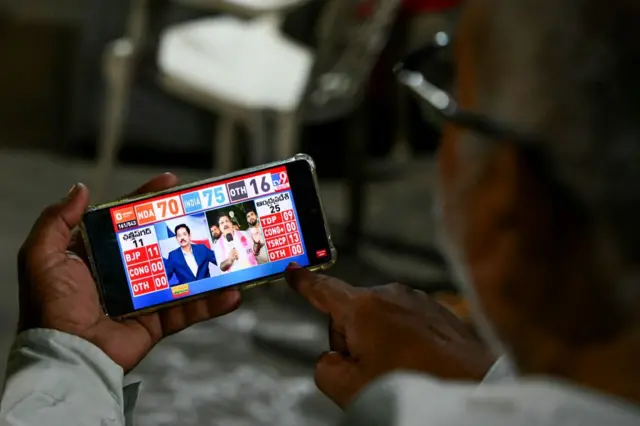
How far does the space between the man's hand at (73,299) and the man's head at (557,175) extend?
0.39 m

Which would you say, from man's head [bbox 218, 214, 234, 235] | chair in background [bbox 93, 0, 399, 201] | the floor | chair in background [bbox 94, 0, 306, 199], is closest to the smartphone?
man's head [bbox 218, 214, 234, 235]

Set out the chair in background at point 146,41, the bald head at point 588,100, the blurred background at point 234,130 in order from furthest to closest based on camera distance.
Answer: the chair in background at point 146,41 < the blurred background at point 234,130 < the bald head at point 588,100

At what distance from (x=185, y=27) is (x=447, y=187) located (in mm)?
1491

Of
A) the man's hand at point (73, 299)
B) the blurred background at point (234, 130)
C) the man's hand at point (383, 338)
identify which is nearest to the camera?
the man's hand at point (383, 338)

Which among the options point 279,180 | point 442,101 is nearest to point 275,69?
point 279,180

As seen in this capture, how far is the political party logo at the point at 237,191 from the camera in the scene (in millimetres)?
697

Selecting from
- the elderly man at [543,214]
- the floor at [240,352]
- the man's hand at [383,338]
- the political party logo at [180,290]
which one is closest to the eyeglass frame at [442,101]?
the elderly man at [543,214]

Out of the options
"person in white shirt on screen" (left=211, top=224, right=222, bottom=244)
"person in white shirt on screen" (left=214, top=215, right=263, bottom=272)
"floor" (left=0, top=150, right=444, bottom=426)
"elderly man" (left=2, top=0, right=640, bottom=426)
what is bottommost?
"floor" (left=0, top=150, right=444, bottom=426)

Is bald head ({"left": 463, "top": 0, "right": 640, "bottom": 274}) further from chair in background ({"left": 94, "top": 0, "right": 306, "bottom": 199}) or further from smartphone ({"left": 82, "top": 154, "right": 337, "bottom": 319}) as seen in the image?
chair in background ({"left": 94, "top": 0, "right": 306, "bottom": 199})

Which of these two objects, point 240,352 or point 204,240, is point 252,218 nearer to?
point 204,240

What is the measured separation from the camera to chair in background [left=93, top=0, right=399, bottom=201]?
5.14ft

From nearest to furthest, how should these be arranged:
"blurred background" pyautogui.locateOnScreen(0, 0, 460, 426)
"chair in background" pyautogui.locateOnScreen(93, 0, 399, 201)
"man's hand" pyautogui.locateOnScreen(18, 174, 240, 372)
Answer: "man's hand" pyautogui.locateOnScreen(18, 174, 240, 372) → "blurred background" pyautogui.locateOnScreen(0, 0, 460, 426) → "chair in background" pyautogui.locateOnScreen(93, 0, 399, 201)

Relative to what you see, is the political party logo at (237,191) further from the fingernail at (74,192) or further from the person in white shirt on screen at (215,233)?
the fingernail at (74,192)

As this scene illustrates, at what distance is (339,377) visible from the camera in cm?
59
